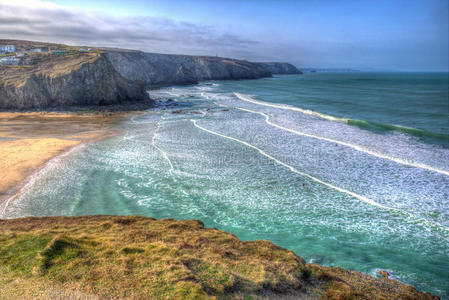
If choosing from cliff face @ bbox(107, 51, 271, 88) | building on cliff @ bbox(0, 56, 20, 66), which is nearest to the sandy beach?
building on cliff @ bbox(0, 56, 20, 66)

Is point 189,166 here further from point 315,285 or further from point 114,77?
point 114,77

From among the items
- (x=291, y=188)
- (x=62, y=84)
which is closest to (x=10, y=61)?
(x=62, y=84)

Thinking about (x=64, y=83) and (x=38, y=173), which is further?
(x=64, y=83)

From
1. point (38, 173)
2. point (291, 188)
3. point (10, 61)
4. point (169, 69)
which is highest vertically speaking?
point (169, 69)

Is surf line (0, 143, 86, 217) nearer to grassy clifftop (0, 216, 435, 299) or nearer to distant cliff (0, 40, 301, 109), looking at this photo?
grassy clifftop (0, 216, 435, 299)

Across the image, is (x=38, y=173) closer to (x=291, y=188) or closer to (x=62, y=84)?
(x=291, y=188)

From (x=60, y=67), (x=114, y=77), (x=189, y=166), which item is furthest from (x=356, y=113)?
(x=60, y=67)
